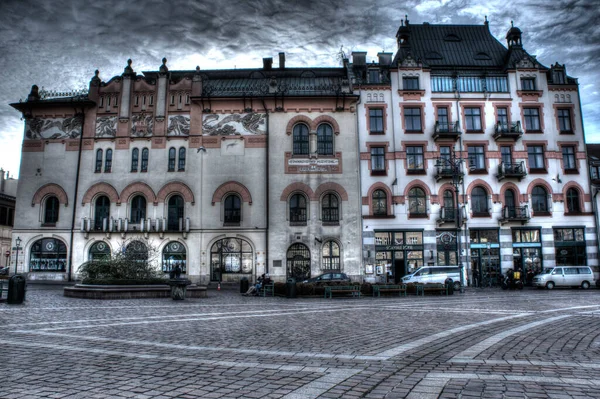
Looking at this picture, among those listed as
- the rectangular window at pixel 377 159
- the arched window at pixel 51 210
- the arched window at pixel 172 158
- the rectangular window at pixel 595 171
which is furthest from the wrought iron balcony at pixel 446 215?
the arched window at pixel 51 210

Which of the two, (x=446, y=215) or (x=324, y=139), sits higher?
(x=324, y=139)

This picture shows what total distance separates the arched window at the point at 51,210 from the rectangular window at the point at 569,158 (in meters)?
42.6

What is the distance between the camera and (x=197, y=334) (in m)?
10.8

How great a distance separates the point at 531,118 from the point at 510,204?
7.84m

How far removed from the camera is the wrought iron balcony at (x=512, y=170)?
1446 inches

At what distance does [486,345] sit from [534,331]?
3.03m

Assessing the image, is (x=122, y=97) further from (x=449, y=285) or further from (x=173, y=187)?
(x=449, y=285)

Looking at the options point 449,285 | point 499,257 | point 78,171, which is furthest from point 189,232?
point 499,257

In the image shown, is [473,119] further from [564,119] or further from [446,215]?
[446,215]

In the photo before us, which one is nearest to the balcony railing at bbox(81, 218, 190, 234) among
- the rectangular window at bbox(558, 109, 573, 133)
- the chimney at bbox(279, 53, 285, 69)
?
the chimney at bbox(279, 53, 285, 69)

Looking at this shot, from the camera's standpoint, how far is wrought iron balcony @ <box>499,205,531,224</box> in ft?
119

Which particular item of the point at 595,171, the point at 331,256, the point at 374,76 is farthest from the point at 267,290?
the point at 595,171

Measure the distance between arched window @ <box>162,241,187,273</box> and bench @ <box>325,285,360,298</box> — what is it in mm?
15394

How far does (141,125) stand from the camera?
38188mm
